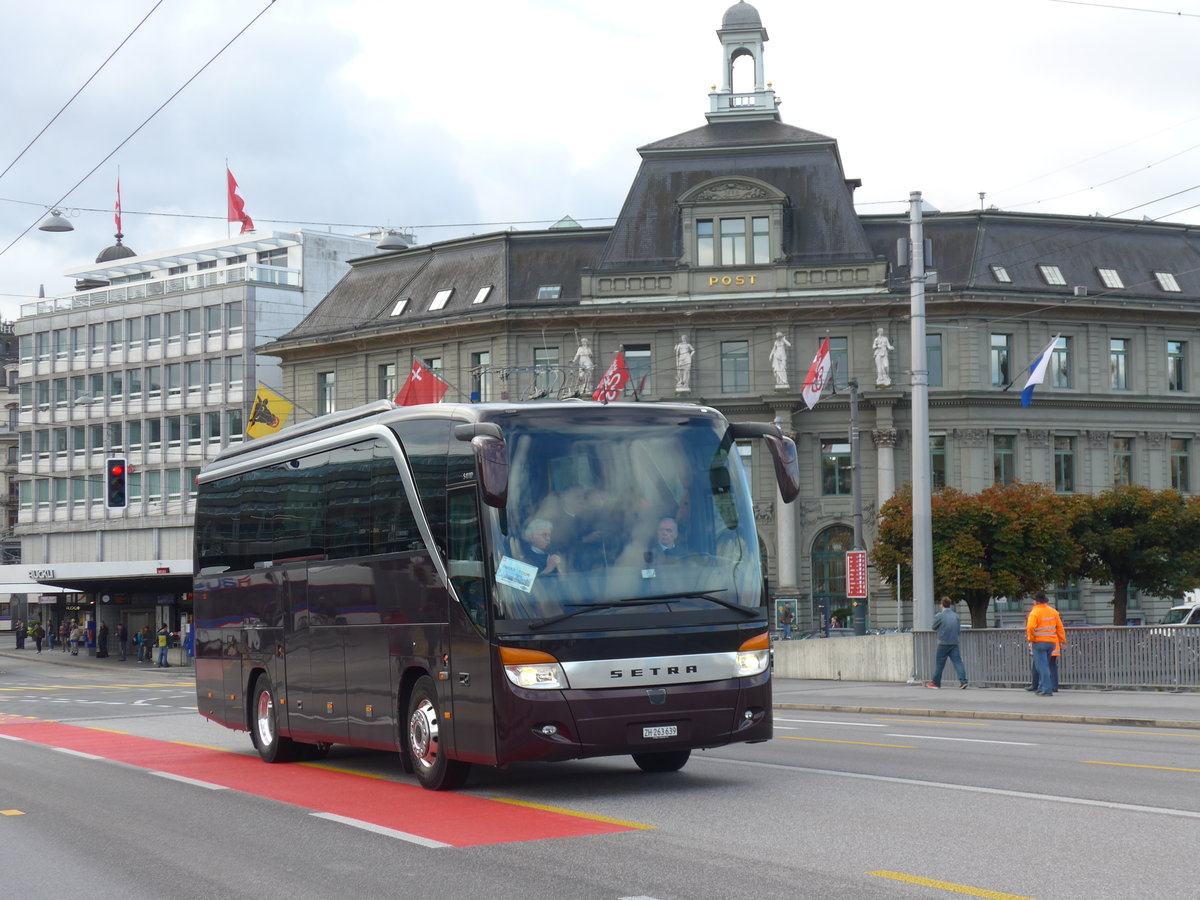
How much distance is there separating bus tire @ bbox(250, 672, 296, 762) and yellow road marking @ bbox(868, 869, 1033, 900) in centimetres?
1009

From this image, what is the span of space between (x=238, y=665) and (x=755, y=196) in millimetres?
44803

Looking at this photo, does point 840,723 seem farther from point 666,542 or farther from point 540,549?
point 540,549

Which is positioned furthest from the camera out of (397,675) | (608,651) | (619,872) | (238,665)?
(238,665)

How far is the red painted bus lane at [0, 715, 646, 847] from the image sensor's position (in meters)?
10.9

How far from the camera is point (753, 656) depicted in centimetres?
1302

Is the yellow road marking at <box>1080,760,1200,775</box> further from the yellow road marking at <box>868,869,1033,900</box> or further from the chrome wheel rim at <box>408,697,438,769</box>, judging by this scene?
the yellow road marking at <box>868,869,1033,900</box>

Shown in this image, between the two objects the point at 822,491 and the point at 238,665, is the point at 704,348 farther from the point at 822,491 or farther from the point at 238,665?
the point at 238,665

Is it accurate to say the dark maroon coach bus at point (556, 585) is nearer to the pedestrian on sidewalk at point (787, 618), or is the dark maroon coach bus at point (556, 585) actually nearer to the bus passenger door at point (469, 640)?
the bus passenger door at point (469, 640)

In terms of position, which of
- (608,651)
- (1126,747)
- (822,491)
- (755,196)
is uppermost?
(755,196)

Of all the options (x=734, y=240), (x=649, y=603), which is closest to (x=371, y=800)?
(x=649, y=603)

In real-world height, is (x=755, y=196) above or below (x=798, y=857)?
above

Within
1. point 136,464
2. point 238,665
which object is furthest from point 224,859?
point 136,464

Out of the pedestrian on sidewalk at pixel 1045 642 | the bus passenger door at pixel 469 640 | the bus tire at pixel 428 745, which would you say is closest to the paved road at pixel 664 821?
the bus tire at pixel 428 745

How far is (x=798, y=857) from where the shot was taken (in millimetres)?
9273
